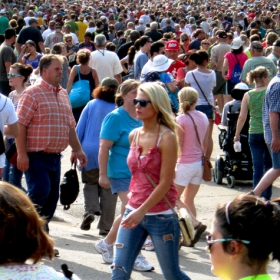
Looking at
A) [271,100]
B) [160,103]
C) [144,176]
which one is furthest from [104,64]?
[144,176]

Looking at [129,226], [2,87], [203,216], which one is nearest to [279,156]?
[203,216]

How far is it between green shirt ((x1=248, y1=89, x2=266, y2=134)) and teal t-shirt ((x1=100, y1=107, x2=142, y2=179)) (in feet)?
8.25

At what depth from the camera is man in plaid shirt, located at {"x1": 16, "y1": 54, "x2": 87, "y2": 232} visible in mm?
6195

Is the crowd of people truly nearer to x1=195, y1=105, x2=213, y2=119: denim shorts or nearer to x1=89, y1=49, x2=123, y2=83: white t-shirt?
x1=195, y1=105, x2=213, y2=119: denim shorts

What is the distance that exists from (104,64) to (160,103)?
775cm

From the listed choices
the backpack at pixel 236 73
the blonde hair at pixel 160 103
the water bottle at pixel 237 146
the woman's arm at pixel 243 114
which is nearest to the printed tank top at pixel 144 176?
the blonde hair at pixel 160 103

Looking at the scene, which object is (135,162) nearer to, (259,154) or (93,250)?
(93,250)

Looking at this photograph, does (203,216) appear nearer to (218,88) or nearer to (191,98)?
(191,98)

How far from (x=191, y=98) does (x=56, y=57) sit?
4.77 feet

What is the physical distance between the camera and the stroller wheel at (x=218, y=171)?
972 centimetres

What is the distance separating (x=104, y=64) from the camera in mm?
12445

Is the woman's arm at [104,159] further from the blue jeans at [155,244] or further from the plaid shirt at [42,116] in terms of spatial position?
the blue jeans at [155,244]

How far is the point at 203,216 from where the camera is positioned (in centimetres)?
838

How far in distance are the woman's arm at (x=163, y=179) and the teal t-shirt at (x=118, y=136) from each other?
1388mm
